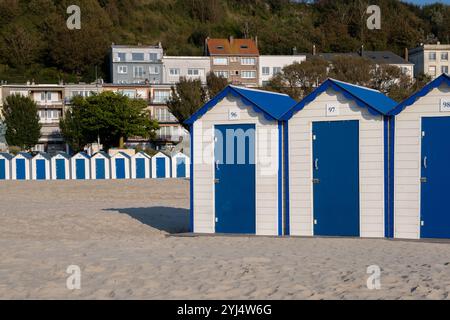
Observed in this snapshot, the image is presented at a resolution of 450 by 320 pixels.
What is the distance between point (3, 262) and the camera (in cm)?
887

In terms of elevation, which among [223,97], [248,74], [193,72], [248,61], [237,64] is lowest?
[223,97]

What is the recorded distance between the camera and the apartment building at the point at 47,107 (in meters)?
66.5

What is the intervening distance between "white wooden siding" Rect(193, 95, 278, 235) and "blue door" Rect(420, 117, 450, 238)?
2621mm

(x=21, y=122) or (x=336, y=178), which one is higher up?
(x=21, y=122)

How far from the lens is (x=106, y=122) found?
2061 inches

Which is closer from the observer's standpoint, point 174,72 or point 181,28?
point 174,72

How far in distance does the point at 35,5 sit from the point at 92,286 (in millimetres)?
Answer: 107996

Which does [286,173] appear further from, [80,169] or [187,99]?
[187,99]

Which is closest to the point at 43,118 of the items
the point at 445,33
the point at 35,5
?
the point at 35,5

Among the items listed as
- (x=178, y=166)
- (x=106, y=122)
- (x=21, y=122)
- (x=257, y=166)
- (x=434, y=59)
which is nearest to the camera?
(x=257, y=166)

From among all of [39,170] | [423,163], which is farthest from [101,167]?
[423,163]

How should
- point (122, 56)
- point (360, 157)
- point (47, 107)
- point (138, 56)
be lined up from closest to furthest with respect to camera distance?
point (360, 157)
point (47, 107)
point (138, 56)
point (122, 56)

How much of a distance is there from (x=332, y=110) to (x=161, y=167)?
22.0m

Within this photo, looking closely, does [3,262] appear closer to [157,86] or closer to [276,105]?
[276,105]
